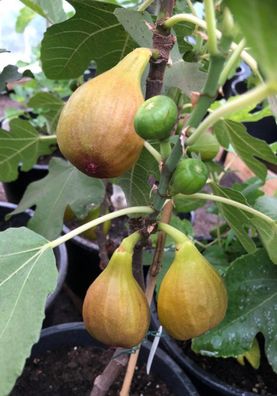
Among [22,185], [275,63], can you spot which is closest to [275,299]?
[275,63]

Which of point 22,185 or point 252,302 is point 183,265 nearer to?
point 252,302

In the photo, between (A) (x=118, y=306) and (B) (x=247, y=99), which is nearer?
(B) (x=247, y=99)

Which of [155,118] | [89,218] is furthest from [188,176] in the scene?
[89,218]

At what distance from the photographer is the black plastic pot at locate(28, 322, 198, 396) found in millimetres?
801

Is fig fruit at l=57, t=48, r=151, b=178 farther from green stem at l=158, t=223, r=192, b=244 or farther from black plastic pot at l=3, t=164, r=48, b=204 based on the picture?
black plastic pot at l=3, t=164, r=48, b=204

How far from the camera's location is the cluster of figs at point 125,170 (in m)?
0.39

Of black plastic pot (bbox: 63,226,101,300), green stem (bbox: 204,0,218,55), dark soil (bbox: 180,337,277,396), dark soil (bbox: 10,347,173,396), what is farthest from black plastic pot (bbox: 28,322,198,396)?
green stem (bbox: 204,0,218,55)

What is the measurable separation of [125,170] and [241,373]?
2.10 feet

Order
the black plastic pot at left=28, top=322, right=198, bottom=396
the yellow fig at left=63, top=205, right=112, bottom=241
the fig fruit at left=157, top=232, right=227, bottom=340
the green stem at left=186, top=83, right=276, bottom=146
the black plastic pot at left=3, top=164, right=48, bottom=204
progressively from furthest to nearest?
the black plastic pot at left=3, top=164, right=48, bottom=204 < the yellow fig at left=63, top=205, right=112, bottom=241 < the black plastic pot at left=28, top=322, right=198, bottom=396 < the fig fruit at left=157, top=232, right=227, bottom=340 < the green stem at left=186, top=83, right=276, bottom=146

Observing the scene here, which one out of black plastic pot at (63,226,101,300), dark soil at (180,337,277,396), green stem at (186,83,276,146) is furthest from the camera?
black plastic pot at (63,226,101,300)

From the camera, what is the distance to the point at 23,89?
7.10ft

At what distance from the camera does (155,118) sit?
37cm

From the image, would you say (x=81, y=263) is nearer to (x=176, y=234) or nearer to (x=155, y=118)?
(x=176, y=234)

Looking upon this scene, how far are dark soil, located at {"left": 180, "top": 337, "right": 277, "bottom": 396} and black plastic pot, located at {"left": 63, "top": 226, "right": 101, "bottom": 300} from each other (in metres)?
0.40
